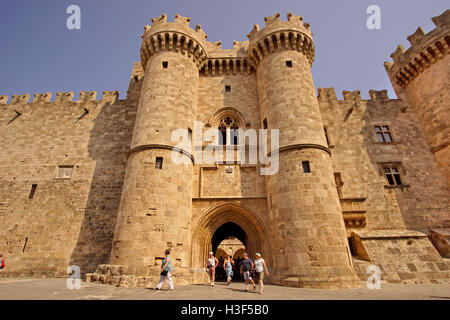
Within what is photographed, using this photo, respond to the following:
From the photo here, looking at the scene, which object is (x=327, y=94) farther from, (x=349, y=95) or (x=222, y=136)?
(x=222, y=136)

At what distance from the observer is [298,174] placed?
9.16 metres

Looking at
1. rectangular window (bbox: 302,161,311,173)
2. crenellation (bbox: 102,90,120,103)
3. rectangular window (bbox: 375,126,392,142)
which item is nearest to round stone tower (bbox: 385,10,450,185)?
rectangular window (bbox: 375,126,392,142)

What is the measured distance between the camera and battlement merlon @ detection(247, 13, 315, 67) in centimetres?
1223

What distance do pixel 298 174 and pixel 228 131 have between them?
177 inches

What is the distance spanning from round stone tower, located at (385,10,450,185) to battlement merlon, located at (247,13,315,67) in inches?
268

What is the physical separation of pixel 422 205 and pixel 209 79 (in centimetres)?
1297

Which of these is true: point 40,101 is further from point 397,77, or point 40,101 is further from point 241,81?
point 397,77

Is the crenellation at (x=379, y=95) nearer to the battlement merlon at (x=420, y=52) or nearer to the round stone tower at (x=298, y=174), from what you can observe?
the battlement merlon at (x=420, y=52)

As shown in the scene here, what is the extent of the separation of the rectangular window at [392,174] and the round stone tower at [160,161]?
33.9 ft

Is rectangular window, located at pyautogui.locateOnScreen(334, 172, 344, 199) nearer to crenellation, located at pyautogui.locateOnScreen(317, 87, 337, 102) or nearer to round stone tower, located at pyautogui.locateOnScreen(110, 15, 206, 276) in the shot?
crenellation, located at pyautogui.locateOnScreen(317, 87, 337, 102)

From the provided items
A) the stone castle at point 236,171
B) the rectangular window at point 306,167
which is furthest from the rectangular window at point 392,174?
the rectangular window at point 306,167

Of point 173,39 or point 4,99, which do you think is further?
point 4,99

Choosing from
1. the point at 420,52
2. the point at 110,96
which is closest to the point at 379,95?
the point at 420,52

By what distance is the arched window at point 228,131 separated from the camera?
1193 cm
